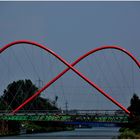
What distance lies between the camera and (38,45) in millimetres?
72750

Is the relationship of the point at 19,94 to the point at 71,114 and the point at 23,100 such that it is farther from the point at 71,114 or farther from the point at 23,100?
the point at 71,114

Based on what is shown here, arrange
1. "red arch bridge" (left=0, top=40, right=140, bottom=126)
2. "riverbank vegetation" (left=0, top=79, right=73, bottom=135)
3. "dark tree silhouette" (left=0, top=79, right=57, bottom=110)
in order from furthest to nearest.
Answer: "dark tree silhouette" (left=0, top=79, right=57, bottom=110) → "riverbank vegetation" (left=0, top=79, right=73, bottom=135) → "red arch bridge" (left=0, top=40, right=140, bottom=126)

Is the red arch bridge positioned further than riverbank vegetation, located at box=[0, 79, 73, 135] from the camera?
No

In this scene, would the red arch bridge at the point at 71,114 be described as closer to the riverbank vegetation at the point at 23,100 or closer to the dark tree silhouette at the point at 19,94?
the riverbank vegetation at the point at 23,100

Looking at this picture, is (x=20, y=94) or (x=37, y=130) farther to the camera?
(x=20, y=94)

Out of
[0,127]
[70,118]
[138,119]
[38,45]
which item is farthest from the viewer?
[0,127]

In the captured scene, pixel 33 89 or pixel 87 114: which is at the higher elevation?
pixel 33 89

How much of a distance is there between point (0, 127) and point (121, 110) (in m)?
24.4

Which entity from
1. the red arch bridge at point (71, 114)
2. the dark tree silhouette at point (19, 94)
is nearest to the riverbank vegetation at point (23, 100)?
the dark tree silhouette at point (19, 94)

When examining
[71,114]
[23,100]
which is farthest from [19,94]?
[71,114]

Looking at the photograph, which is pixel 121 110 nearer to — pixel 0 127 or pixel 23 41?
pixel 23 41

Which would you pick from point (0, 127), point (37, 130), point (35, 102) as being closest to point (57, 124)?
point (35, 102)

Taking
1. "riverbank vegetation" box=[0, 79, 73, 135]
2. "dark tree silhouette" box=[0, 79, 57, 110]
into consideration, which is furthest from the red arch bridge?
"dark tree silhouette" box=[0, 79, 57, 110]

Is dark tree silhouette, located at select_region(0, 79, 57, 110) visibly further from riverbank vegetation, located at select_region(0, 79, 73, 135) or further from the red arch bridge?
the red arch bridge
